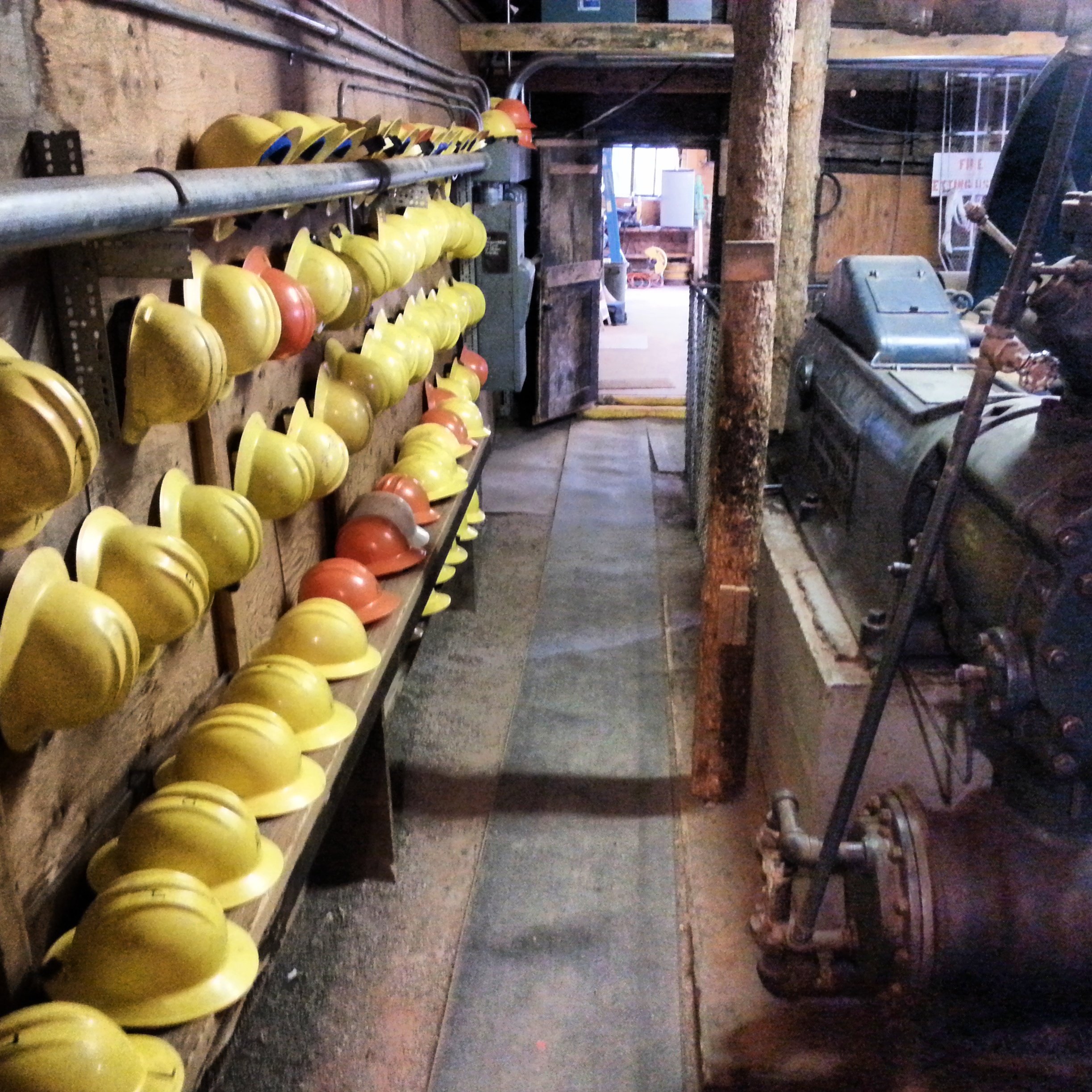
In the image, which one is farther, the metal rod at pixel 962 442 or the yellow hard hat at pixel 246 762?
the yellow hard hat at pixel 246 762

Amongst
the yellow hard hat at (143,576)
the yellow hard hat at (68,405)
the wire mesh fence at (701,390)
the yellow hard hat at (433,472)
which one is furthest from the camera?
the wire mesh fence at (701,390)

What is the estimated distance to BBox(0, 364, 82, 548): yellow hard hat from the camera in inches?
52.2

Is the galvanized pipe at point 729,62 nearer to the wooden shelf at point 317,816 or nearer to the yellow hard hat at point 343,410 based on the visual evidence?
the wooden shelf at point 317,816

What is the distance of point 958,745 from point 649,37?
5.30 meters

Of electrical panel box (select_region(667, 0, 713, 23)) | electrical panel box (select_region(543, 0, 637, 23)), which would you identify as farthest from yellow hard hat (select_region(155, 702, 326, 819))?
electrical panel box (select_region(667, 0, 713, 23))

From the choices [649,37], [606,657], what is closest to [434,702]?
[606,657]

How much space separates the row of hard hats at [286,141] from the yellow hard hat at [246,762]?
1155 millimetres

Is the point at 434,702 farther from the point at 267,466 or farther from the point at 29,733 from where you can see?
the point at 29,733

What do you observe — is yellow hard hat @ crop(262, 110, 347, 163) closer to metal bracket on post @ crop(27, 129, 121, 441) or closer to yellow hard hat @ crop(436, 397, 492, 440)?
metal bracket on post @ crop(27, 129, 121, 441)

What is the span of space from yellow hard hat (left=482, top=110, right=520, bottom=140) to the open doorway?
147 inches

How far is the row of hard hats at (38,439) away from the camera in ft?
4.36

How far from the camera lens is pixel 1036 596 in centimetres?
174

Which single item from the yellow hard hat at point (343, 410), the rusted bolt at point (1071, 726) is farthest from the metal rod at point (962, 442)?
the yellow hard hat at point (343, 410)

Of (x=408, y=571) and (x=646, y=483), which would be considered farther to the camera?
(x=646, y=483)
